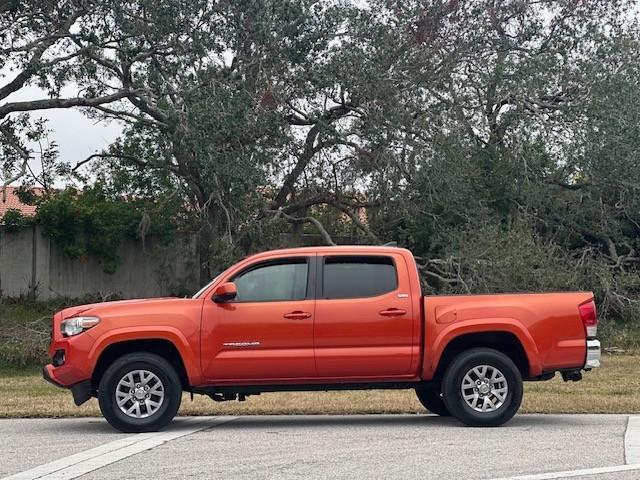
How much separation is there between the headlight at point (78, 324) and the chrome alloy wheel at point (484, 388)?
3807 millimetres

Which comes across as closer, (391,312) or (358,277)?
(391,312)

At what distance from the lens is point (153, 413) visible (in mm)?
11234

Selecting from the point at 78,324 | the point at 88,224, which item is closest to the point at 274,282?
the point at 78,324

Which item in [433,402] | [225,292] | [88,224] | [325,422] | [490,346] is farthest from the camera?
[88,224]

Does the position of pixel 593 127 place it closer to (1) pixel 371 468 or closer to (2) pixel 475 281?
(2) pixel 475 281

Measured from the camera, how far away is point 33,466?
352 inches

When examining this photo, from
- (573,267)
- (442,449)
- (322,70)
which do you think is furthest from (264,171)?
(442,449)

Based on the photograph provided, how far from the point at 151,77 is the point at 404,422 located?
42.7ft

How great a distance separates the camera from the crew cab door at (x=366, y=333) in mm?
11289

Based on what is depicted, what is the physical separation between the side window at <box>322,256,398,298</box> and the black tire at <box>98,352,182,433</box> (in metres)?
1.80

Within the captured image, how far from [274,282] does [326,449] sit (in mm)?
2417

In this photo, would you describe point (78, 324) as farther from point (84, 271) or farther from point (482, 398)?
point (84, 271)

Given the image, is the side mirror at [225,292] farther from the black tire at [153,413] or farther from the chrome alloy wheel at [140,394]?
the chrome alloy wheel at [140,394]

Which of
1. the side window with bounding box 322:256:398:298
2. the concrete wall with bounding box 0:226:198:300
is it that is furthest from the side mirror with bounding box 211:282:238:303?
the concrete wall with bounding box 0:226:198:300
